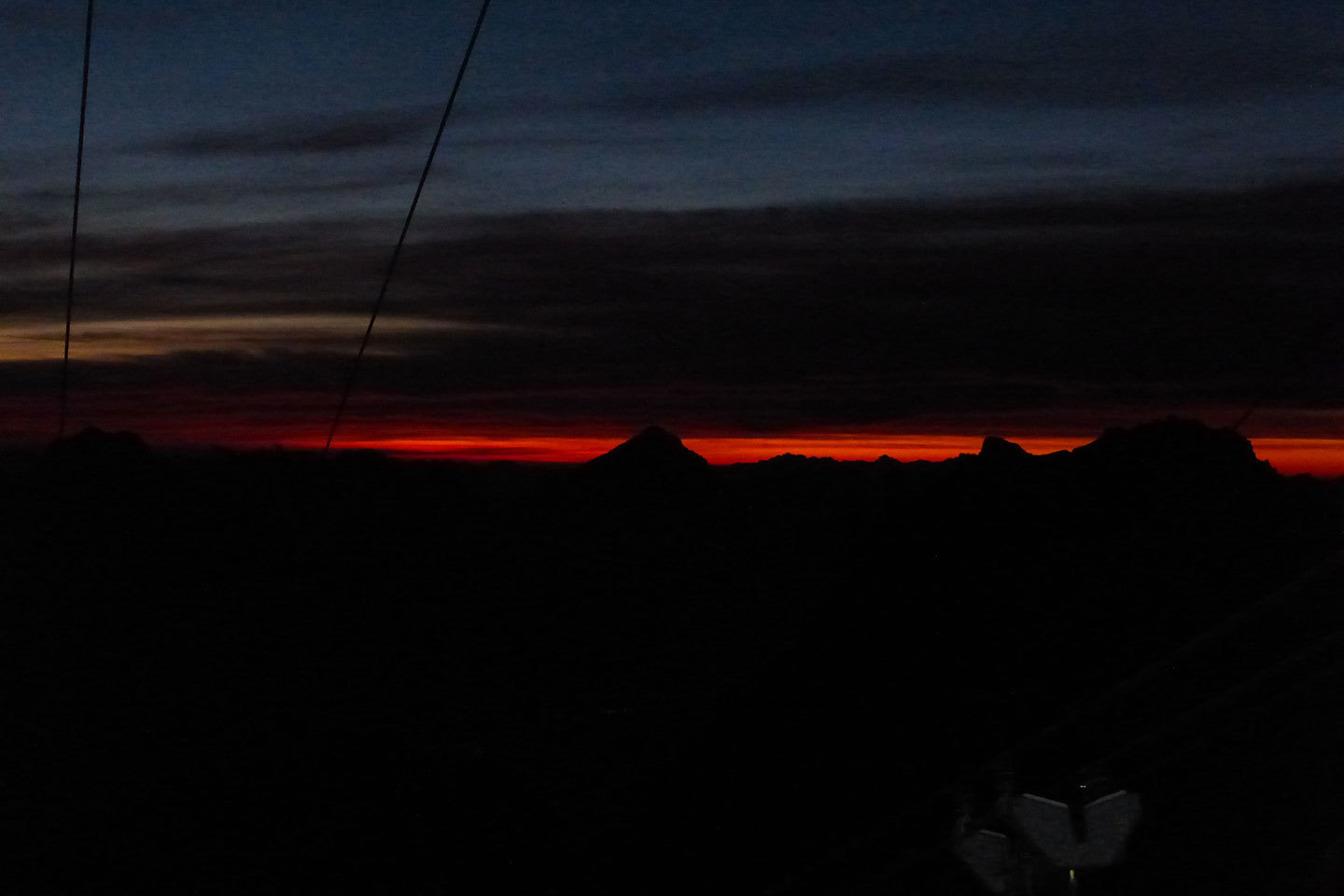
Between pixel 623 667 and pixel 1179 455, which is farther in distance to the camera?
pixel 1179 455

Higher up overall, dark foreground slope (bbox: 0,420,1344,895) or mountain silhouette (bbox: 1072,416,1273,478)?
mountain silhouette (bbox: 1072,416,1273,478)

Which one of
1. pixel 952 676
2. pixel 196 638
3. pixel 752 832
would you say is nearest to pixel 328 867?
pixel 752 832

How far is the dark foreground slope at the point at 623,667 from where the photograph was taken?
10000 centimetres

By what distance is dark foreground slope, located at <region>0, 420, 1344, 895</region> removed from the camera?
100 m

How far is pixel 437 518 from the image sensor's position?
174m

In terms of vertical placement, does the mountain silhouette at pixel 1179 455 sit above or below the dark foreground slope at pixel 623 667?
above

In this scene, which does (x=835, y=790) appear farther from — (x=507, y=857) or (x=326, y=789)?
(x=326, y=789)

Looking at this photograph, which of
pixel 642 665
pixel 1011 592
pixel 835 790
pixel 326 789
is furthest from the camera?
pixel 1011 592

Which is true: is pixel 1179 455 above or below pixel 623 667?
above

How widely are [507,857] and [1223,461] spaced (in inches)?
4683

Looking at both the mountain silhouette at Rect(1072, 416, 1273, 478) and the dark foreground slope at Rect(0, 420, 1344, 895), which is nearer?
the dark foreground slope at Rect(0, 420, 1344, 895)

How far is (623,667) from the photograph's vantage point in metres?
138

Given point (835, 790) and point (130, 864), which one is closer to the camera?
point (130, 864)

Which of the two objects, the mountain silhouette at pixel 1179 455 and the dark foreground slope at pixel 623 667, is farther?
the mountain silhouette at pixel 1179 455
